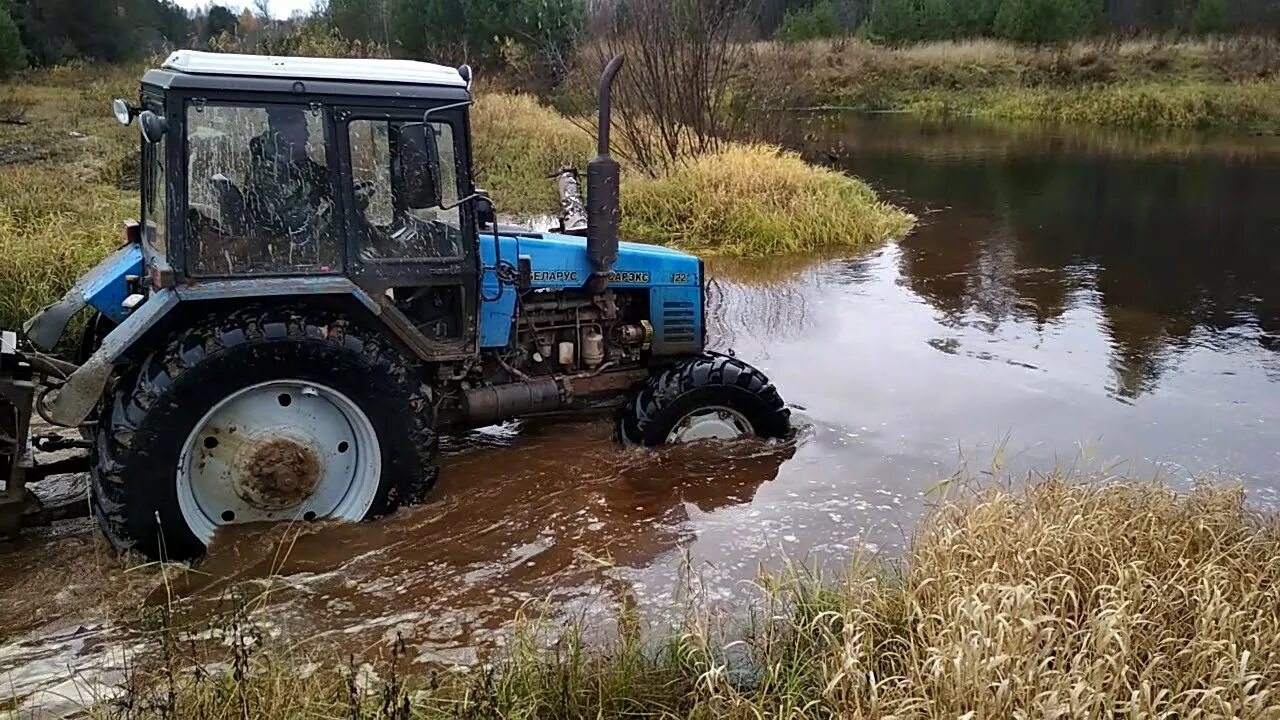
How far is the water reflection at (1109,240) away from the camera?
9.33m

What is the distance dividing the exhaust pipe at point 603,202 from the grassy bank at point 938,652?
2038 mm

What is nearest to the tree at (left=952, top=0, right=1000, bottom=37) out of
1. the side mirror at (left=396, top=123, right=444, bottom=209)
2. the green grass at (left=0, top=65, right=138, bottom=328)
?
the green grass at (left=0, top=65, right=138, bottom=328)

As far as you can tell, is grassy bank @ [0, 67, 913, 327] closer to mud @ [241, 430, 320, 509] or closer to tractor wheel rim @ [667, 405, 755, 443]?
mud @ [241, 430, 320, 509]

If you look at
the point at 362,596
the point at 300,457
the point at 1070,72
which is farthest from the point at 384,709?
the point at 1070,72

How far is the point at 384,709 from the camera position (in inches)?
123

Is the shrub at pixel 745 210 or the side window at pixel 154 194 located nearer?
the side window at pixel 154 194

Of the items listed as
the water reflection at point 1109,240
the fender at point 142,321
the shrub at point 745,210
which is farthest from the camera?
the shrub at point 745,210

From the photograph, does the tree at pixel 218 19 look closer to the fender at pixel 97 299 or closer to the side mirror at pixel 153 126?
the fender at pixel 97 299

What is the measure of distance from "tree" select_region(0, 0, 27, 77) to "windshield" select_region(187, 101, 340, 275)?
89.2ft

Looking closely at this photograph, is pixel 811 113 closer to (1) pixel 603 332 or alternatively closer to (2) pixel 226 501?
(1) pixel 603 332

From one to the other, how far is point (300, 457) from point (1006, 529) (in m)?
3.04

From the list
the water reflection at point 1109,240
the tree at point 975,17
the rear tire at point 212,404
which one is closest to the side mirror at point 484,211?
the rear tire at point 212,404

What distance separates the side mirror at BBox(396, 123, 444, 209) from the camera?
4688 millimetres

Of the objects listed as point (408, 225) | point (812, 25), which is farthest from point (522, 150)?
point (812, 25)
